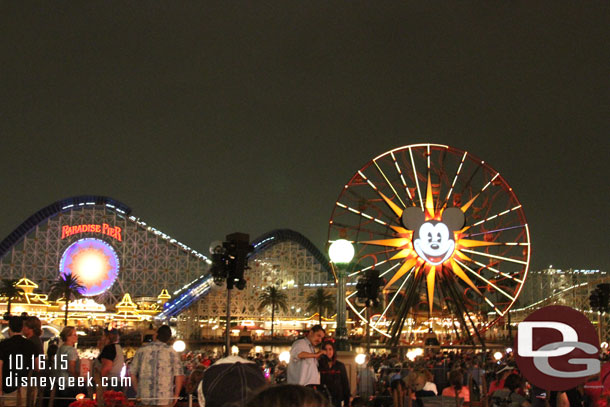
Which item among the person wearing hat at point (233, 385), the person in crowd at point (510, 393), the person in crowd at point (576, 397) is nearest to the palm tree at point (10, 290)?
the person in crowd at point (510, 393)

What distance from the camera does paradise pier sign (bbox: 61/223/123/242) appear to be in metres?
63.3

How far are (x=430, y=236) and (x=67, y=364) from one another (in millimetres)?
19911

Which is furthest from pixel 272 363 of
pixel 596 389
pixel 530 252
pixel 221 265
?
pixel 596 389

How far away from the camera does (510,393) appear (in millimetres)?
9398

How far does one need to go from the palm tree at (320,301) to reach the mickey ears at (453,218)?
4361 cm

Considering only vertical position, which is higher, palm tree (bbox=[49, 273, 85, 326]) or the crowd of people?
palm tree (bbox=[49, 273, 85, 326])

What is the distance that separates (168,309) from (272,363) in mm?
39592

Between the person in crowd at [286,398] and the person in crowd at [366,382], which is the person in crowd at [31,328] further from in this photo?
the person in crowd at [286,398]

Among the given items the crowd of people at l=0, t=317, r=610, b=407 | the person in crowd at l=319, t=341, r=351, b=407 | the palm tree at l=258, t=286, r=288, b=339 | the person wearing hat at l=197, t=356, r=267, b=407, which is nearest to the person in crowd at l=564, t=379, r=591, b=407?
the crowd of people at l=0, t=317, r=610, b=407

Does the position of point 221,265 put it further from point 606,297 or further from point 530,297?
point 530,297

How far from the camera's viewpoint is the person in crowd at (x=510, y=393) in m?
8.80

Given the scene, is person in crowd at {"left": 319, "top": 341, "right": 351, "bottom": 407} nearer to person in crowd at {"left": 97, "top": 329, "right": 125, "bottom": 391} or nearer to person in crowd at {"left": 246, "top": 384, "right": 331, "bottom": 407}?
person in crowd at {"left": 97, "top": 329, "right": 125, "bottom": 391}

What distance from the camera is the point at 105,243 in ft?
215

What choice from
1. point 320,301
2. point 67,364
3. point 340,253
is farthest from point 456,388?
point 320,301
